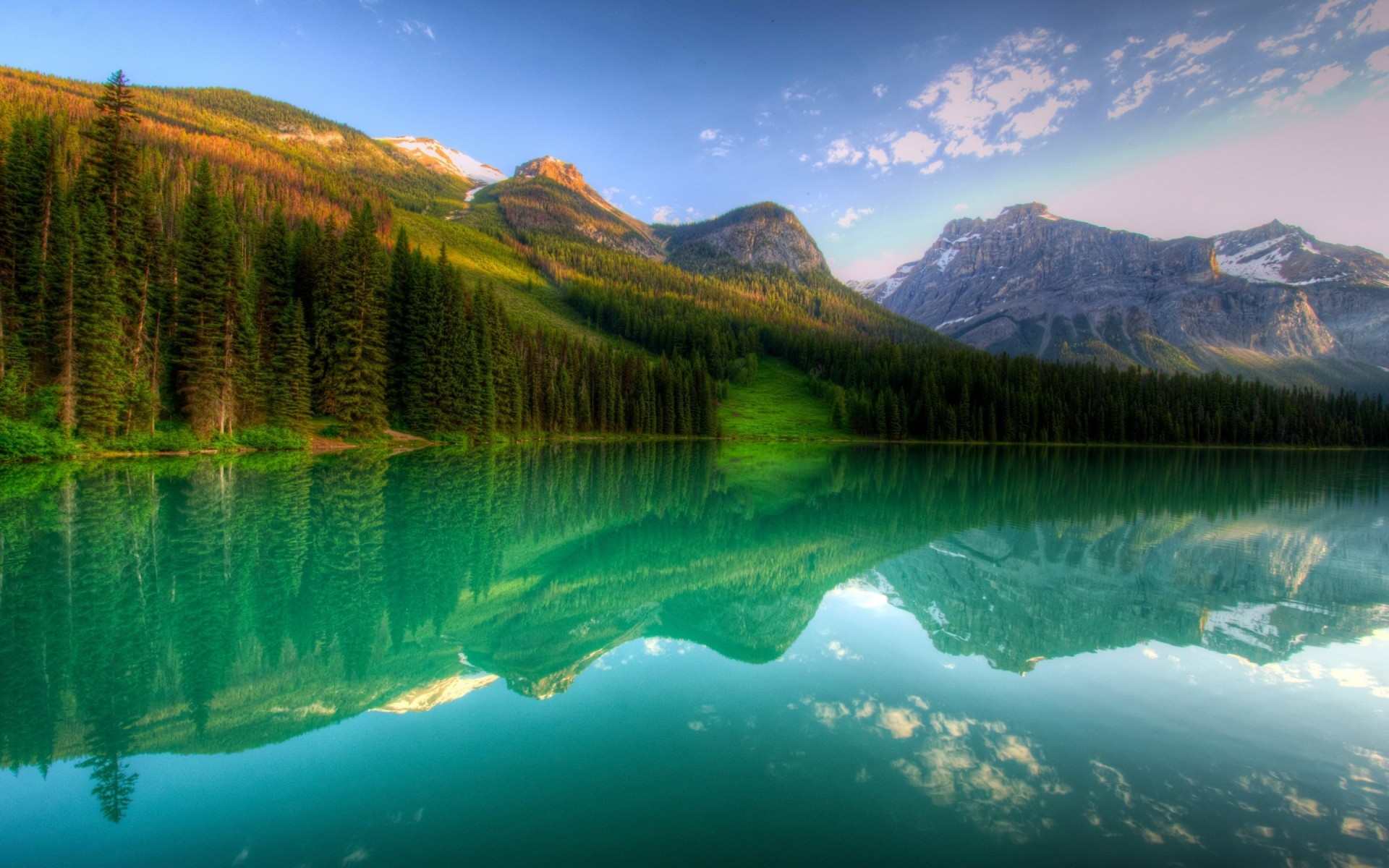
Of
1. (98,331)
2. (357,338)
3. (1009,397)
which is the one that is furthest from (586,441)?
(1009,397)

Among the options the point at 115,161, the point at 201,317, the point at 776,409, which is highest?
the point at 115,161

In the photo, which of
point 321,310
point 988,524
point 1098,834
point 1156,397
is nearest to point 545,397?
point 321,310

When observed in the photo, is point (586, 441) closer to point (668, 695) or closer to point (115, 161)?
point (115, 161)

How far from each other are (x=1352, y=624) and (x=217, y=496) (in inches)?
1413

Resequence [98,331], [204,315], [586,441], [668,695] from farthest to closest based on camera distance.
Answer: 1. [586,441]
2. [204,315]
3. [98,331]
4. [668,695]

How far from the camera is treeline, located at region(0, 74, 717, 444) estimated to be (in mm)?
38531

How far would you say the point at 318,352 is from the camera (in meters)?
55.0

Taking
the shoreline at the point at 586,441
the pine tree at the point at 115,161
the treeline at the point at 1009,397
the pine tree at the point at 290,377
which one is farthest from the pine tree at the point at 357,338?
the treeline at the point at 1009,397

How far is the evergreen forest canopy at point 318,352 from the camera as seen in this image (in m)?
39.1

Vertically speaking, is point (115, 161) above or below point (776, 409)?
above

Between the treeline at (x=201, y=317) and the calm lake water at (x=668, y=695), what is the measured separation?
86.1ft

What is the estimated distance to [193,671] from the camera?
8.78 meters

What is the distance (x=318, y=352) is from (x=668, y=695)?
59.1m

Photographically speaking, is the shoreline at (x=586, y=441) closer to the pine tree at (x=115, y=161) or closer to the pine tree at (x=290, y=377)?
the pine tree at (x=290, y=377)
